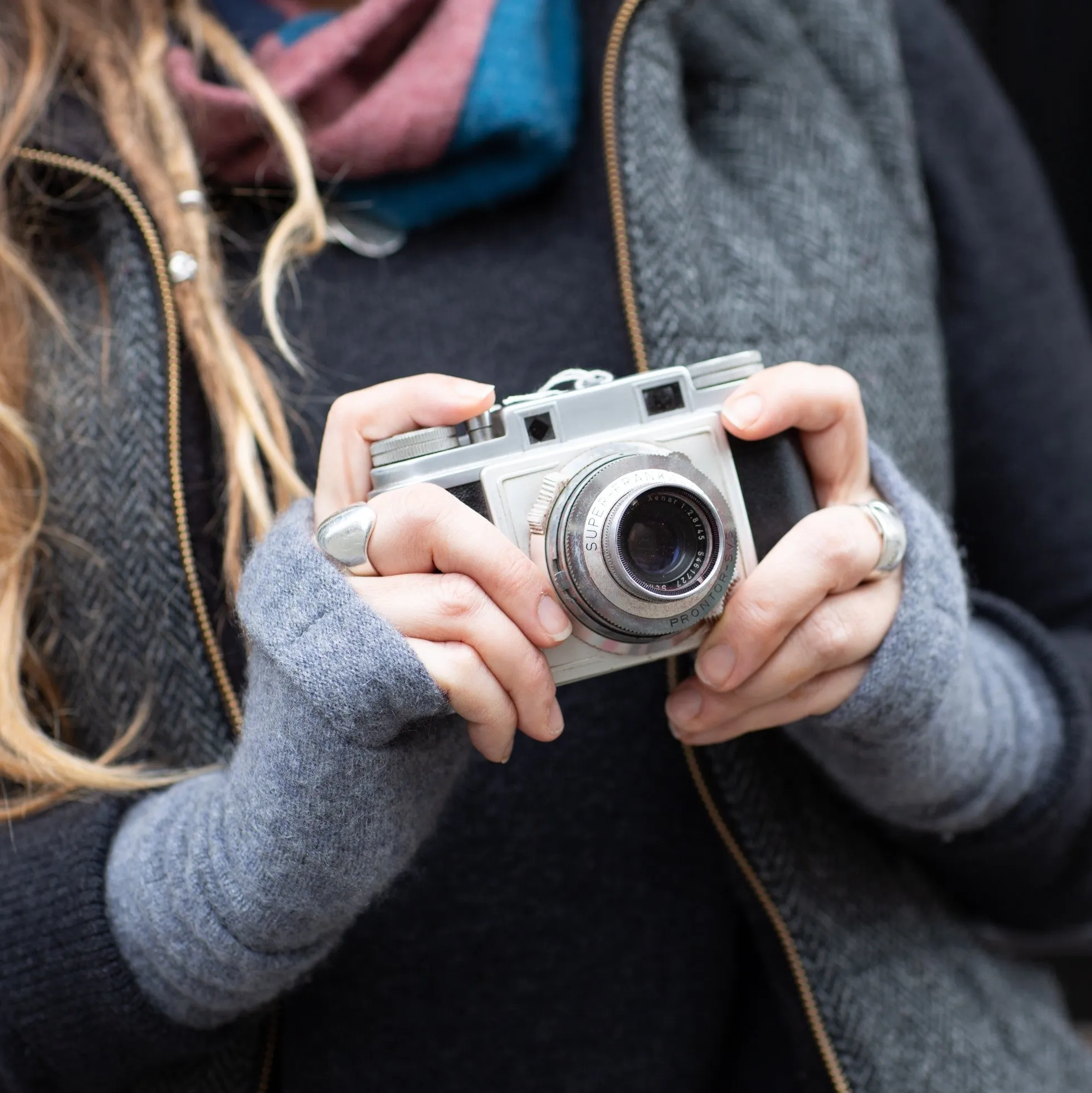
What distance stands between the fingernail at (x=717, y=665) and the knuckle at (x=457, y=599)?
12 centimetres

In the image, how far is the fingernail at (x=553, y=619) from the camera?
47 cm

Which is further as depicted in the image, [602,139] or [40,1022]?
[602,139]

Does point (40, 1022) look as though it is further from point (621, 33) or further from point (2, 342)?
point (621, 33)

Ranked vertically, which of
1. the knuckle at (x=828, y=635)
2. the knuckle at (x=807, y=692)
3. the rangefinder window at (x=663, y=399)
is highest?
the rangefinder window at (x=663, y=399)

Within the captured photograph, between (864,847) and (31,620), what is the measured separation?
559 mm

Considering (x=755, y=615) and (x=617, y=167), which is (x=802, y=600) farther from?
(x=617, y=167)

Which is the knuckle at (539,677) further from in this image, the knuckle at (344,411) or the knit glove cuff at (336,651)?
the knuckle at (344,411)

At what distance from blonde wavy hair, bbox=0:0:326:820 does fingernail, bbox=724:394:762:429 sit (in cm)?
26

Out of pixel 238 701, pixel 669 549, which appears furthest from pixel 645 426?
pixel 238 701

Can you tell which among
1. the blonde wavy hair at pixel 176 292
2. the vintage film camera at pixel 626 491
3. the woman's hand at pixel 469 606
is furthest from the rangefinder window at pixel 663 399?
the blonde wavy hair at pixel 176 292

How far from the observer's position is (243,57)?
693mm

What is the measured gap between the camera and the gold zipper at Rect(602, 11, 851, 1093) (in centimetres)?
64

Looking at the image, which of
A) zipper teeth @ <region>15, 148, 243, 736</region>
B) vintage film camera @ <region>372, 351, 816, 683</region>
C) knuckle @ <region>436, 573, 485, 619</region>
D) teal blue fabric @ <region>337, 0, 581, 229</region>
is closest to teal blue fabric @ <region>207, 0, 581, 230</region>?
teal blue fabric @ <region>337, 0, 581, 229</region>

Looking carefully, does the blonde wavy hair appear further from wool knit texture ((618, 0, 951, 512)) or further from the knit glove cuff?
wool knit texture ((618, 0, 951, 512))
